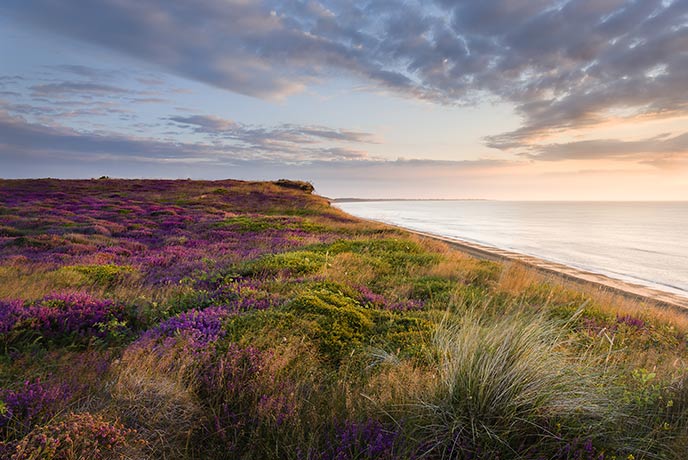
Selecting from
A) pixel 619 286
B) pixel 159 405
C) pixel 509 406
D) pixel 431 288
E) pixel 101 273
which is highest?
pixel 509 406

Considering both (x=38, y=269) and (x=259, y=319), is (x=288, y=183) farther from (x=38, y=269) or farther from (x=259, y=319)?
(x=259, y=319)

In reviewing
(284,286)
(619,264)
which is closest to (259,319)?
(284,286)

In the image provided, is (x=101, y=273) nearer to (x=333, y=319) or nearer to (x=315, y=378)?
(x=333, y=319)

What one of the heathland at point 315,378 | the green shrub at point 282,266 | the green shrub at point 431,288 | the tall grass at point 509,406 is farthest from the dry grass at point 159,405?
the green shrub at point 431,288

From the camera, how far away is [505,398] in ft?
11.5

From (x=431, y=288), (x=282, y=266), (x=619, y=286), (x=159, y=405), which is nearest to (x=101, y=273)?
(x=282, y=266)

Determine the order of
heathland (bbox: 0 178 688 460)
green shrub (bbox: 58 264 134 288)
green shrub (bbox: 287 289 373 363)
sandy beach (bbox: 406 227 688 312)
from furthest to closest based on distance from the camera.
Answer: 1. sandy beach (bbox: 406 227 688 312)
2. green shrub (bbox: 58 264 134 288)
3. green shrub (bbox: 287 289 373 363)
4. heathland (bbox: 0 178 688 460)

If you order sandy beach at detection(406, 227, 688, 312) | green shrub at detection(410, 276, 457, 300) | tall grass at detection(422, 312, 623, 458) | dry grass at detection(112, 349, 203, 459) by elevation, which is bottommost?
sandy beach at detection(406, 227, 688, 312)

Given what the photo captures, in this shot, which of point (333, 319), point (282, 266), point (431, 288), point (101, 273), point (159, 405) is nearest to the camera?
point (159, 405)

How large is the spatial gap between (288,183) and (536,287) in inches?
2399

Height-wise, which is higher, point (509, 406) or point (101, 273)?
point (509, 406)

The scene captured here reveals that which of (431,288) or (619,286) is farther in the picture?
(619,286)

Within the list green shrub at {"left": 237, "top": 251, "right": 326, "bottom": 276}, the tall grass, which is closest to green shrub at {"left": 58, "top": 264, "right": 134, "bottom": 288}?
green shrub at {"left": 237, "top": 251, "right": 326, "bottom": 276}

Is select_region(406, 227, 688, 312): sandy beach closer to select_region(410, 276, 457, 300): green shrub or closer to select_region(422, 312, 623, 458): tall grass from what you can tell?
select_region(410, 276, 457, 300): green shrub
